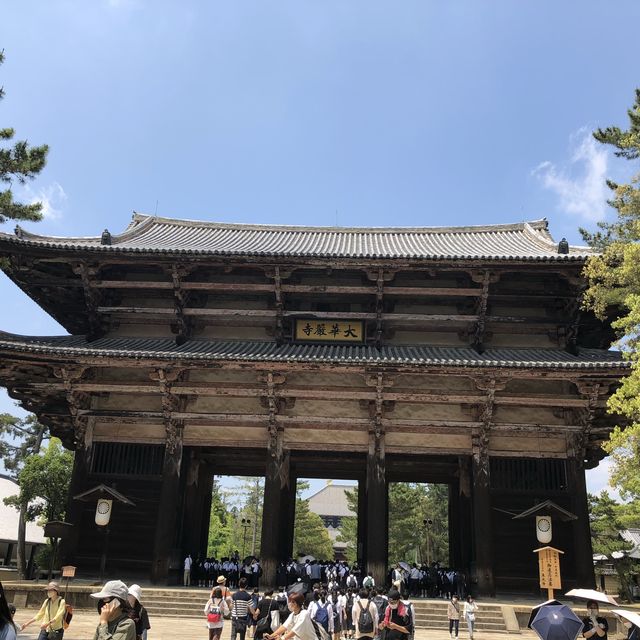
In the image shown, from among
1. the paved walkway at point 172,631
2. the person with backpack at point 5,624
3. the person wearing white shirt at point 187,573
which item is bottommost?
the paved walkway at point 172,631

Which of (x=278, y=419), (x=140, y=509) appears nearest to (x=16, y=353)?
(x=140, y=509)

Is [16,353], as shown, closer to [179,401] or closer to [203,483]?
[179,401]

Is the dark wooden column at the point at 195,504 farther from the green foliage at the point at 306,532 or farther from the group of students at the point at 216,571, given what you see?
the green foliage at the point at 306,532

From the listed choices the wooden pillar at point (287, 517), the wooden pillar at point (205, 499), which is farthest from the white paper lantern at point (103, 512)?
the wooden pillar at point (287, 517)

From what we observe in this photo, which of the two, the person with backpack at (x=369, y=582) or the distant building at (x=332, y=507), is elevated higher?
the distant building at (x=332, y=507)

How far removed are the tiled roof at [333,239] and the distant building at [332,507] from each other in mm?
55468

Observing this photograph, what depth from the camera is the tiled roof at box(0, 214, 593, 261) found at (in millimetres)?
20844

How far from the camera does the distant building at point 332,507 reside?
77.6 m

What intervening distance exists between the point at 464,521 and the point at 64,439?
14.4 metres

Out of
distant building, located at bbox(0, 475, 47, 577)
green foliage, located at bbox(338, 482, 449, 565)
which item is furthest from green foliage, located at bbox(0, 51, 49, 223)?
green foliage, located at bbox(338, 482, 449, 565)

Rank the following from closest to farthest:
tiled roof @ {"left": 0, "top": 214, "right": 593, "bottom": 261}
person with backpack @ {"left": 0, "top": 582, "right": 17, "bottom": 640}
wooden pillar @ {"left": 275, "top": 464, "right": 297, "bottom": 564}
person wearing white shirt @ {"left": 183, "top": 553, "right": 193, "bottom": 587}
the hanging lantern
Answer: person with backpack @ {"left": 0, "top": 582, "right": 17, "bottom": 640} → the hanging lantern → person wearing white shirt @ {"left": 183, "top": 553, "right": 193, "bottom": 587} → wooden pillar @ {"left": 275, "top": 464, "right": 297, "bottom": 564} → tiled roof @ {"left": 0, "top": 214, "right": 593, "bottom": 261}

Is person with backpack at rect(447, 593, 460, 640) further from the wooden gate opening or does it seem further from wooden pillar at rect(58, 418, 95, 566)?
the wooden gate opening

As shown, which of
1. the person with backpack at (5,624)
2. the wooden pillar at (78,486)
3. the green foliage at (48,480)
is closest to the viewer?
the person with backpack at (5,624)

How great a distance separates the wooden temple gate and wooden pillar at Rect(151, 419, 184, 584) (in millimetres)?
46
